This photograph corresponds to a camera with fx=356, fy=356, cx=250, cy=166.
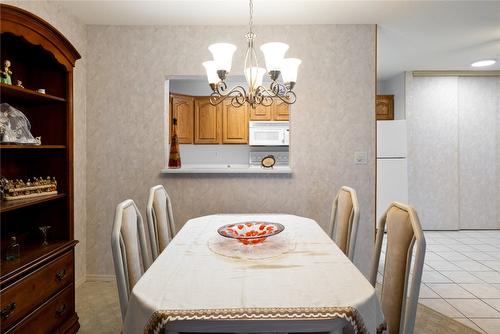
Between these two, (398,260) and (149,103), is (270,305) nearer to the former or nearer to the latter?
(398,260)

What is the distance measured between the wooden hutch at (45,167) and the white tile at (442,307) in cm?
255

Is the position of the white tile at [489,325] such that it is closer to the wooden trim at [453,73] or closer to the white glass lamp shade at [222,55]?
the white glass lamp shade at [222,55]

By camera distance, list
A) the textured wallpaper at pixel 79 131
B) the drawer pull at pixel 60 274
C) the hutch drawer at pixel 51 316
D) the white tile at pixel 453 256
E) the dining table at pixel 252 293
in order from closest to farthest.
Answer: the dining table at pixel 252 293, the hutch drawer at pixel 51 316, the drawer pull at pixel 60 274, the textured wallpaper at pixel 79 131, the white tile at pixel 453 256

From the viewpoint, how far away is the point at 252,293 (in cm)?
117

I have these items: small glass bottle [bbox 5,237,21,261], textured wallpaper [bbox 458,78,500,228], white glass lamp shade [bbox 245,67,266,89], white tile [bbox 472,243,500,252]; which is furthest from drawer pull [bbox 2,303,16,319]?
textured wallpaper [bbox 458,78,500,228]

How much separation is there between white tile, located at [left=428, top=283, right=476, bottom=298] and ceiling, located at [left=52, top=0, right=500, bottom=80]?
7.68 feet

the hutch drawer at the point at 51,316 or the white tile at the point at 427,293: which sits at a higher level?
the hutch drawer at the point at 51,316

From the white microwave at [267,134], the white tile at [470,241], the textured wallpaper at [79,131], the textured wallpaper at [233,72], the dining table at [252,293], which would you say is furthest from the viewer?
the white microwave at [267,134]

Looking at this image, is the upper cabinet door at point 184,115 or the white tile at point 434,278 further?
the upper cabinet door at point 184,115

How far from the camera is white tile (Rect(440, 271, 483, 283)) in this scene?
3252mm

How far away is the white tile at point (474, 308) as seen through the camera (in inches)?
101

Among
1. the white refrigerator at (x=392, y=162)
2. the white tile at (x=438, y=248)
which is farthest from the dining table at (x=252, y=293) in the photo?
the white refrigerator at (x=392, y=162)

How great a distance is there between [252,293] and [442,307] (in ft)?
7.21

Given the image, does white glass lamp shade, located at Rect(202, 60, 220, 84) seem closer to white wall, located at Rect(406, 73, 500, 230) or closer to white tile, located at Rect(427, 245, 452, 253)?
white tile, located at Rect(427, 245, 452, 253)
